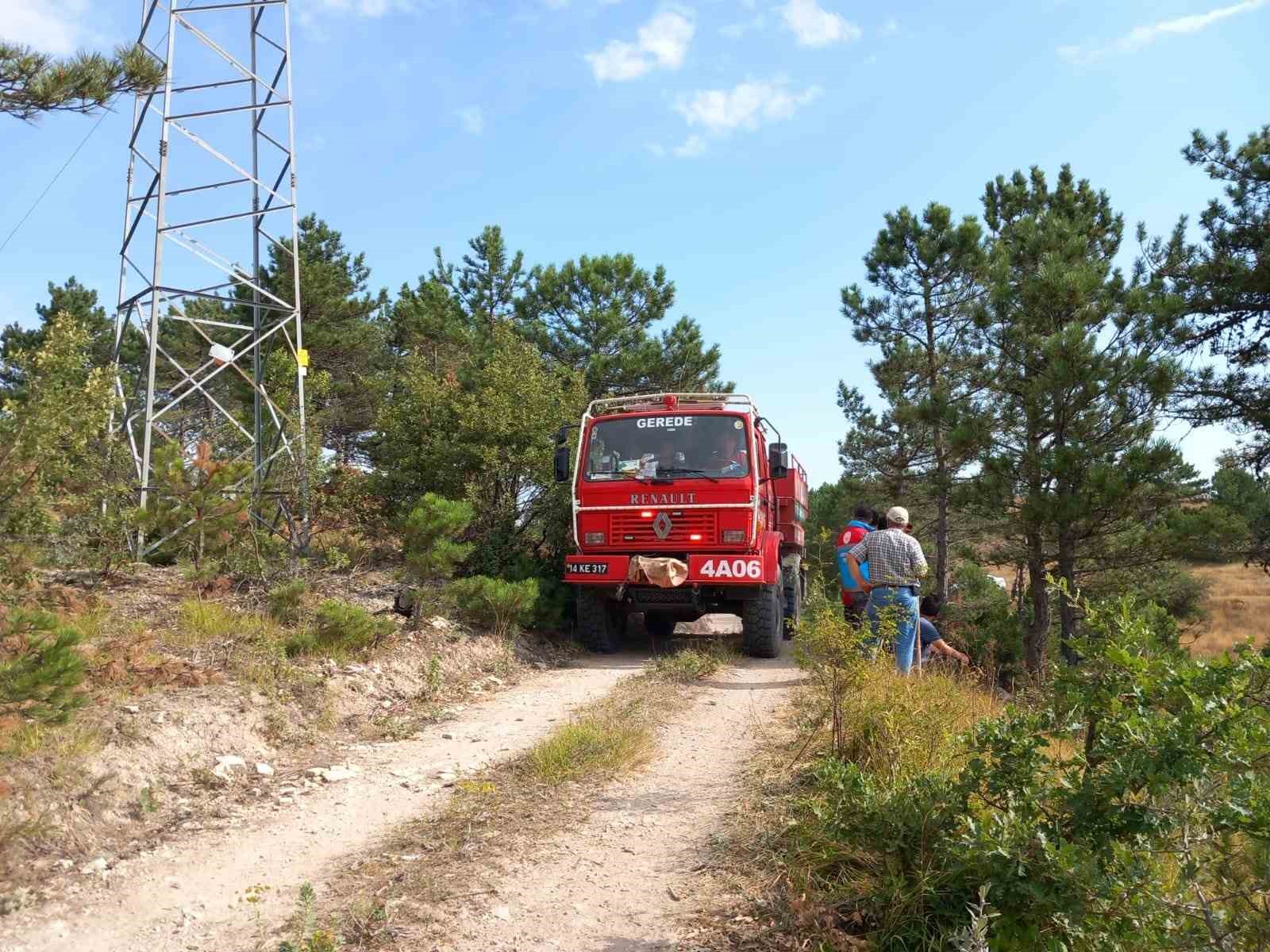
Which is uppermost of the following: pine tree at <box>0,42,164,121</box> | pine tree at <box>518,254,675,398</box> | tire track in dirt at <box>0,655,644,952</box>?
pine tree at <box>518,254,675,398</box>

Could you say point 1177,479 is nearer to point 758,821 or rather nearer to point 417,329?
point 758,821

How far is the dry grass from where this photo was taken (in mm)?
24969

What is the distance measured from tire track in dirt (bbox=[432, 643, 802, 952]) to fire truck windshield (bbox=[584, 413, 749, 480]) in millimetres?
3978

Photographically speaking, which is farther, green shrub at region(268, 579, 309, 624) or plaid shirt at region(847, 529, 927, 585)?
green shrub at region(268, 579, 309, 624)

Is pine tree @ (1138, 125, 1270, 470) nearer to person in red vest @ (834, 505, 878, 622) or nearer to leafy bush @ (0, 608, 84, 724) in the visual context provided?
person in red vest @ (834, 505, 878, 622)

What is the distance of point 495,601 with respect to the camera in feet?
29.0

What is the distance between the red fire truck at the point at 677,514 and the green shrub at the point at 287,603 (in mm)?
2920

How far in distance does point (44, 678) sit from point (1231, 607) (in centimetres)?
3536

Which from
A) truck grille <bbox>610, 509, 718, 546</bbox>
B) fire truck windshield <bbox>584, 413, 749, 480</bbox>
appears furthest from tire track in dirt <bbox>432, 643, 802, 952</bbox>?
fire truck windshield <bbox>584, 413, 749, 480</bbox>

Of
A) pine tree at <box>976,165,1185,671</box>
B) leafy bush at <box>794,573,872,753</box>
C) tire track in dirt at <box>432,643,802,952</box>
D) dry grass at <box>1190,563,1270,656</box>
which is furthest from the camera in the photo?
dry grass at <box>1190,563,1270,656</box>

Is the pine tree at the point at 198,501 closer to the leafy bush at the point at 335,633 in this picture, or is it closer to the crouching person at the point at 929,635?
the leafy bush at the point at 335,633

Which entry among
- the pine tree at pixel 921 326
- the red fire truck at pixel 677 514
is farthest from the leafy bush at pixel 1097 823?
the pine tree at pixel 921 326

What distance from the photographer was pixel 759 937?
9.96 feet

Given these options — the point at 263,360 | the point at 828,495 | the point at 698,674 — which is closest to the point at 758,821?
the point at 698,674
